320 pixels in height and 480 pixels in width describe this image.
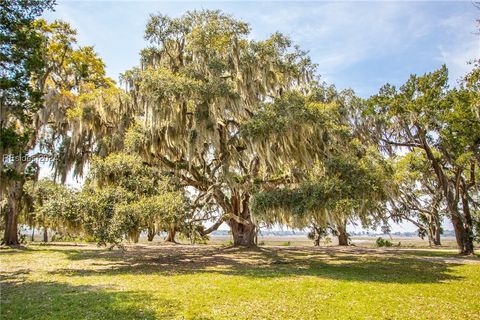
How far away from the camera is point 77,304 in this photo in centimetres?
742

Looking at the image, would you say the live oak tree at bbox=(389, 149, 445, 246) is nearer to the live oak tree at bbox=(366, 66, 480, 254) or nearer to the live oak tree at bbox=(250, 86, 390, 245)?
the live oak tree at bbox=(366, 66, 480, 254)

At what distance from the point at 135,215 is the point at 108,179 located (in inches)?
128

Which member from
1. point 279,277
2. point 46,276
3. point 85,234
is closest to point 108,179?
point 85,234

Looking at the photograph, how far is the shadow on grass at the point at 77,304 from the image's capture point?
6.64 meters

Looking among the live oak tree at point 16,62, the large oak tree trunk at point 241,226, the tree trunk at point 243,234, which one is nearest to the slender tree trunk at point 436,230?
the tree trunk at point 243,234

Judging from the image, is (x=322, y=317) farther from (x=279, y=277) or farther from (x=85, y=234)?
(x=85, y=234)

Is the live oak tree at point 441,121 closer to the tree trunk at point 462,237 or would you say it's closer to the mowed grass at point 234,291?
the tree trunk at point 462,237

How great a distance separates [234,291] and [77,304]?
3.91 meters

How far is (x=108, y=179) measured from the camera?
14867 mm

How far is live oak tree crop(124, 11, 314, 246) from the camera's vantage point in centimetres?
1563

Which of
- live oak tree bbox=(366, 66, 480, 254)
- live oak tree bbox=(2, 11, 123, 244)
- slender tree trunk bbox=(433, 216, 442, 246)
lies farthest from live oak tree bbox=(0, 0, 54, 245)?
slender tree trunk bbox=(433, 216, 442, 246)

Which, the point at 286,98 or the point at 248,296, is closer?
the point at 248,296

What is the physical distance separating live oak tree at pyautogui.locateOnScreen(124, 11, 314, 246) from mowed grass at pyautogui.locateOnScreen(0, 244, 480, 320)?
5866 millimetres

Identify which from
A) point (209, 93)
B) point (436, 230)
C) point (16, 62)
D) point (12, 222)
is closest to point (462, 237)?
point (436, 230)
